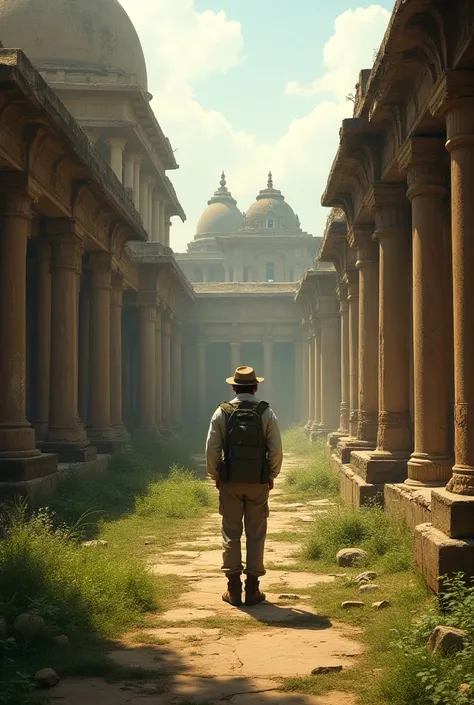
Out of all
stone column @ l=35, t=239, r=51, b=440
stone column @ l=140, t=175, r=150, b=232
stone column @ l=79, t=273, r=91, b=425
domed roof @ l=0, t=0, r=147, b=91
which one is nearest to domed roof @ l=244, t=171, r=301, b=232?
stone column @ l=140, t=175, r=150, b=232

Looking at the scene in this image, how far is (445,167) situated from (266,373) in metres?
31.6

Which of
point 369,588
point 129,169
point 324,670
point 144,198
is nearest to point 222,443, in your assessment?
point 369,588

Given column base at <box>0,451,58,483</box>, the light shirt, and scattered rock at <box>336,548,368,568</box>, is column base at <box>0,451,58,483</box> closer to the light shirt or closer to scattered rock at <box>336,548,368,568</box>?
scattered rock at <box>336,548,368,568</box>

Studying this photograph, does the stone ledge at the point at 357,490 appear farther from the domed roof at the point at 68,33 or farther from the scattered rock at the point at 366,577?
the domed roof at the point at 68,33

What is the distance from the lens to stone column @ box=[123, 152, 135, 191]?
104 feet

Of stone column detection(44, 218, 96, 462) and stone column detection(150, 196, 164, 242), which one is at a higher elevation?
stone column detection(150, 196, 164, 242)

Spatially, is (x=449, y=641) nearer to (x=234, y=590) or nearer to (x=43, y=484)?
(x=234, y=590)

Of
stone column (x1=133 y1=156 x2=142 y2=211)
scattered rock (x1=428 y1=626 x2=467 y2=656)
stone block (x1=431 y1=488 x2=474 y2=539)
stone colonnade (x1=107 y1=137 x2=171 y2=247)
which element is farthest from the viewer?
stone column (x1=133 y1=156 x2=142 y2=211)

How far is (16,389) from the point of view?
1260 cm

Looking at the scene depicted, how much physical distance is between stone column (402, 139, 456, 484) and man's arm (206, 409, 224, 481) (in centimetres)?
238

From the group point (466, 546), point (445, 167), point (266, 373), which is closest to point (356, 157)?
point (445, 167)

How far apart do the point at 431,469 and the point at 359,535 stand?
100 centimetres

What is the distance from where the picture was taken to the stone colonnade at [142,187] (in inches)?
1218

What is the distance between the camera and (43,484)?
1252 centimetres
